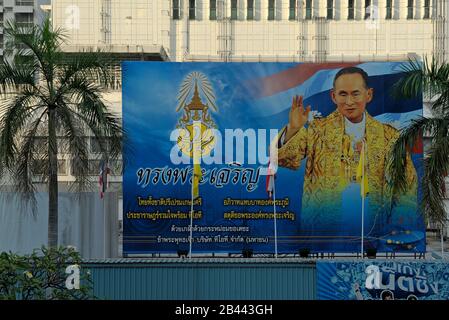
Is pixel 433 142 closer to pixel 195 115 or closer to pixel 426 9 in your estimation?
pixel 195 115

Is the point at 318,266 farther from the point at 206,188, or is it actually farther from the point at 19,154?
the point at 206,188

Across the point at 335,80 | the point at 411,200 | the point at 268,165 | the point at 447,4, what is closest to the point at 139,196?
the point at 268,165

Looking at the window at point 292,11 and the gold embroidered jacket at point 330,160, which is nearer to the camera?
the gold embroidered jacket at point 330,160

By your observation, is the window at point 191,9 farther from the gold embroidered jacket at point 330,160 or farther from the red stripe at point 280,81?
the gold embroidered jacket at point 330,160

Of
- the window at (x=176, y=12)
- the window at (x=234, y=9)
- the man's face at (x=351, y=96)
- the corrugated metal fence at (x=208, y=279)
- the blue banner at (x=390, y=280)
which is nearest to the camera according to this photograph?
the blue banner at (x=390, y=280)

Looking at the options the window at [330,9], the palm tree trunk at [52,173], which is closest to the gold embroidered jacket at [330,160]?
the palm tree trunk at [52,173]

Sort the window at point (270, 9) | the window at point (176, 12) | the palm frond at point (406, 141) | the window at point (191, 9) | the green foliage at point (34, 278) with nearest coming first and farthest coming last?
the green foliage at point (34, 278), the palm frond at point (406, 141), the window at point (176, 12), the window at point (191, 9), the window at point (270, 9)

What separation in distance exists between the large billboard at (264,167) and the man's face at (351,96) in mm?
51

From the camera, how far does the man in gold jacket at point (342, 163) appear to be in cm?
3638

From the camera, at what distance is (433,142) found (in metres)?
22.7

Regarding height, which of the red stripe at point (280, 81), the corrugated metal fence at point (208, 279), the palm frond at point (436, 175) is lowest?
the corrugated metal fence at point (208, 279)

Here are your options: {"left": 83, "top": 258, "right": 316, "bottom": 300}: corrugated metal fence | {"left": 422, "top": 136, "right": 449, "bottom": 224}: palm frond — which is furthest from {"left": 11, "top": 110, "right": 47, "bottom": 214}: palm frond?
{"left": 422, "top": 136, "right": 449, "bottom": 224}: palm frond

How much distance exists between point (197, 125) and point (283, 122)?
4.38 metres

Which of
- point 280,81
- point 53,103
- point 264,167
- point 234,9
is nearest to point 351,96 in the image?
point 280,81
